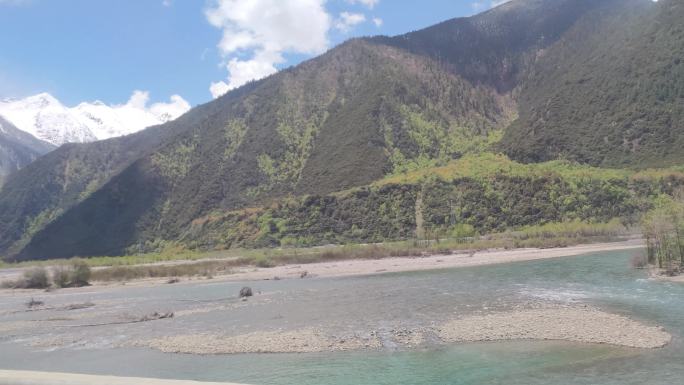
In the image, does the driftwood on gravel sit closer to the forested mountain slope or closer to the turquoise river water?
the turquoise river water

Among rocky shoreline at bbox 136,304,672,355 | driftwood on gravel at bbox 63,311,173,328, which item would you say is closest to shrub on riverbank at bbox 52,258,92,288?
driftwood on gravel at bbox 63,311,173,328

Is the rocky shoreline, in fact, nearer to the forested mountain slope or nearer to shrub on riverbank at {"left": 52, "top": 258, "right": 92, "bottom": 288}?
shrub on riverbank at {"left": 52, "top": 258, "right": 92, "bottom": 288}

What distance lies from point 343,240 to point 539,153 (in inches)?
2339

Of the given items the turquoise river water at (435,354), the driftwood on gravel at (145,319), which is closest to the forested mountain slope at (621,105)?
the turquoise river water at (435,354)

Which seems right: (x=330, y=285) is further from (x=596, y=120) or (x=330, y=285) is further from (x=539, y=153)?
(x=596, y=120)

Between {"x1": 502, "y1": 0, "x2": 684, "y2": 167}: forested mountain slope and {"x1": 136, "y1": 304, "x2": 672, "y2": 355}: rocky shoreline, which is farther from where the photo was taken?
{"x1": 502, "y1": 0, "x2": 684, "y2": 167}: forested mountain slope

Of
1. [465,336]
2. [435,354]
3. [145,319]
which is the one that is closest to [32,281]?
[145,319]

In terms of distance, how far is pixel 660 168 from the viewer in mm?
116188

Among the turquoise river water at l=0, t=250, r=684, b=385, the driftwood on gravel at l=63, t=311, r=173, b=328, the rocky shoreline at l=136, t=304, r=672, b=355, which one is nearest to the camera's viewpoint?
the turquoise river water at l=0, t=250, r=684, b=385

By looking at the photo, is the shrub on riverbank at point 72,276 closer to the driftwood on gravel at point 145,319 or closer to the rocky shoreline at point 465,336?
the driftwood on gravel at point 145,319

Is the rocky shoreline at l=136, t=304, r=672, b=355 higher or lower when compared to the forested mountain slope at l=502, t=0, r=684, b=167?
lower

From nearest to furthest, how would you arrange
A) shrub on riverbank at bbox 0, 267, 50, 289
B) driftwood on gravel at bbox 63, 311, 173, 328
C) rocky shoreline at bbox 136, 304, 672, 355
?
1. rocky shoreline at bbox 136, 304, 672, 355
2. driftwood on gravel at bbox 63, 311, 173, 328
3. shrub on riverbank at bbox 0, 267, 50, 289

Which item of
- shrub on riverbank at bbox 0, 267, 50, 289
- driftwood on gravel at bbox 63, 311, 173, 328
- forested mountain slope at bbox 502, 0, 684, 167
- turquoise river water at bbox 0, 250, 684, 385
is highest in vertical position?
forested mountain slope at bbox 502, 0, 684, 167

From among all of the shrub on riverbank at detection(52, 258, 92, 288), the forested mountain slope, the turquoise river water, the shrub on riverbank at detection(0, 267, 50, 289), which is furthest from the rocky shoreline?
the forested mountain slope
